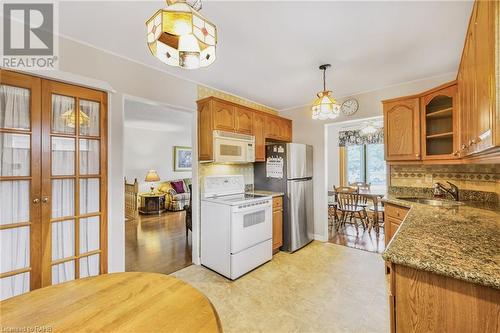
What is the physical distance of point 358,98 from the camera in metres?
3.48

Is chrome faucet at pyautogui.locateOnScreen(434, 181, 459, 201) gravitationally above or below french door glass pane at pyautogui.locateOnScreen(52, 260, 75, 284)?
above

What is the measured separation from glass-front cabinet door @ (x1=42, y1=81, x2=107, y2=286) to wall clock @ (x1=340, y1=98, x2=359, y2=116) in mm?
3362

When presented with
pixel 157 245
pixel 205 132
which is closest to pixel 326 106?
pixel 205 132

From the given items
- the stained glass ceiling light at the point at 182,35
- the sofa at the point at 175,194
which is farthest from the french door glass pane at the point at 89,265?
the sofa at the point at 175,194

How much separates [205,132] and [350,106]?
7.82 ft

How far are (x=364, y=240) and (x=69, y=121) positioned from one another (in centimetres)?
451

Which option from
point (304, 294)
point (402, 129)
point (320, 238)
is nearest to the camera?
point (304, 294)

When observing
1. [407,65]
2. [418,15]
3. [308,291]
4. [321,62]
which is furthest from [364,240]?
[418,15]

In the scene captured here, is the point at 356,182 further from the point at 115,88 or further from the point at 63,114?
the point at 63,114

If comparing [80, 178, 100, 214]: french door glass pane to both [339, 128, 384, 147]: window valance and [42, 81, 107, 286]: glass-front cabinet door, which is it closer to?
[42, 81, 107, 286]: glass-front cabinet door

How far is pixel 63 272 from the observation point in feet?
6.48

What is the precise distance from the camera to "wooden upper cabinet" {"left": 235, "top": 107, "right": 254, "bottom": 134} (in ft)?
10.3

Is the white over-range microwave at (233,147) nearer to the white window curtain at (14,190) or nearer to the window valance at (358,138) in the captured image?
the white window curtain at (14,190)

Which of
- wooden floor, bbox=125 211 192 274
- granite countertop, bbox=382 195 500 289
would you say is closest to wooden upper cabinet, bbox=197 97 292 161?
wooden floor, bbox=125 211 192 274
